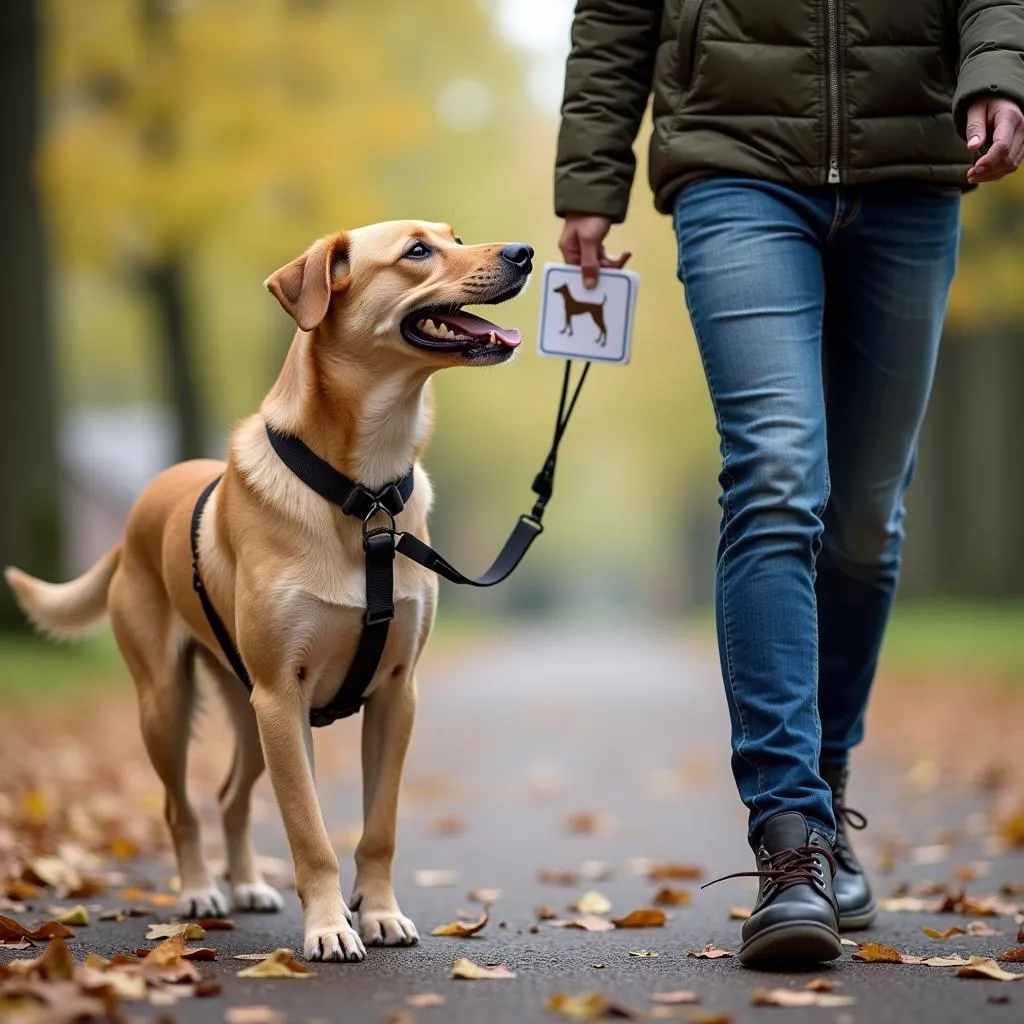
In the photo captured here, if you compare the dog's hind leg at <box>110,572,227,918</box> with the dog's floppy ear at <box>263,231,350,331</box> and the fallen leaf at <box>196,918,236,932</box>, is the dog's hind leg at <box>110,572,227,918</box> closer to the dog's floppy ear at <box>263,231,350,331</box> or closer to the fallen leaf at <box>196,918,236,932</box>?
the fallen leaf at <box>196,918,236,932</box>

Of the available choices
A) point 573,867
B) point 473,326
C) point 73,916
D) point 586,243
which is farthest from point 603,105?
point 573,867

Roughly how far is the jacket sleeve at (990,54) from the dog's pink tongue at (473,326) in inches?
47.0

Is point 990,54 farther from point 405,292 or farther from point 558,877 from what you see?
point 558,877

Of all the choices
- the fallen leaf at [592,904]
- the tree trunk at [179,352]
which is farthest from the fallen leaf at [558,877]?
the tree trunk at [179,352]

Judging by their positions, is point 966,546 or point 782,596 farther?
point 966,546

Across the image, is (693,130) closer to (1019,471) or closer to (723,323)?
(723,323)

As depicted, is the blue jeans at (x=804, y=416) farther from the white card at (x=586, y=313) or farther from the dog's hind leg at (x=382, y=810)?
the dog's hind leg at (x=382, y=810)

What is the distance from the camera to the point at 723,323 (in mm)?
3637

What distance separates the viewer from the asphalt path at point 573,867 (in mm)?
3008

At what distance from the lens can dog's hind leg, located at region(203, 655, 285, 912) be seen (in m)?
4.57

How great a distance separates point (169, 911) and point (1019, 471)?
59.6 ft

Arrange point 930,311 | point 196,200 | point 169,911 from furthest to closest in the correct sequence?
point 196,200
point 169,911
point 930,311

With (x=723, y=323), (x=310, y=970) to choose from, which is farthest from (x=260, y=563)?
(x=723, y=323)

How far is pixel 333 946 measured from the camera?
3498mm
